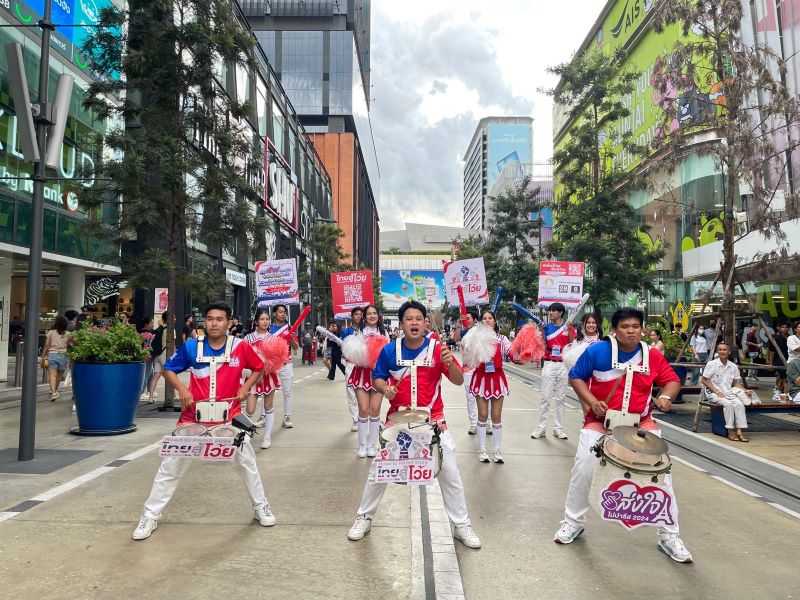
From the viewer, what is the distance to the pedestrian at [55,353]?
511 inches

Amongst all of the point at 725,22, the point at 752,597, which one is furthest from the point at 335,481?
the point at 725,22

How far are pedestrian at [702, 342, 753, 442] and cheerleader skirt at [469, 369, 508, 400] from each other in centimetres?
414

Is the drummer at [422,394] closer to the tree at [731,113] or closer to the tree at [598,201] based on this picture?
the tree at [731,113]

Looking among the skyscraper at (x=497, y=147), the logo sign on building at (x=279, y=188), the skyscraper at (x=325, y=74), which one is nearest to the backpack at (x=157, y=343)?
the logo sign on building at (x=279, y=188)

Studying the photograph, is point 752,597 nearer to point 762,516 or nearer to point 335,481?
point 762,516

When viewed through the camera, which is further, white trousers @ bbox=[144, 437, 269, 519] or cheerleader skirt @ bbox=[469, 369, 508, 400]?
cheerleader skirt @ bbox=[469, 369, 508, 400]

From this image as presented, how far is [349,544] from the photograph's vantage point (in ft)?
15.4

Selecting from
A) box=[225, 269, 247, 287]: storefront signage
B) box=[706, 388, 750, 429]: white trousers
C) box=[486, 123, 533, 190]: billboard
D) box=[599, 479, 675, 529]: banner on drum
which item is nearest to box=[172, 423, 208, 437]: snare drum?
box=[599, 479, 675, 529]: banner on drum

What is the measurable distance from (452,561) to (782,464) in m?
5.68

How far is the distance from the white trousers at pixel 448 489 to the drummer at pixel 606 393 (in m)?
0.78

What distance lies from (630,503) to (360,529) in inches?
74.9

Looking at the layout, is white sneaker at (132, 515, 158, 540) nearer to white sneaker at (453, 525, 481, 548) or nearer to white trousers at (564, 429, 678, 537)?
white sneaker at (453, 525, 481, 548)

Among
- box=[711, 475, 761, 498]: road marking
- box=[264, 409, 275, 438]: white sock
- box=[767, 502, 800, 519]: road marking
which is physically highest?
box=[264, 409, 275, 438]: white sock

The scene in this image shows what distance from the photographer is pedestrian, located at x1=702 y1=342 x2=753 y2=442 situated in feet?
32.2
